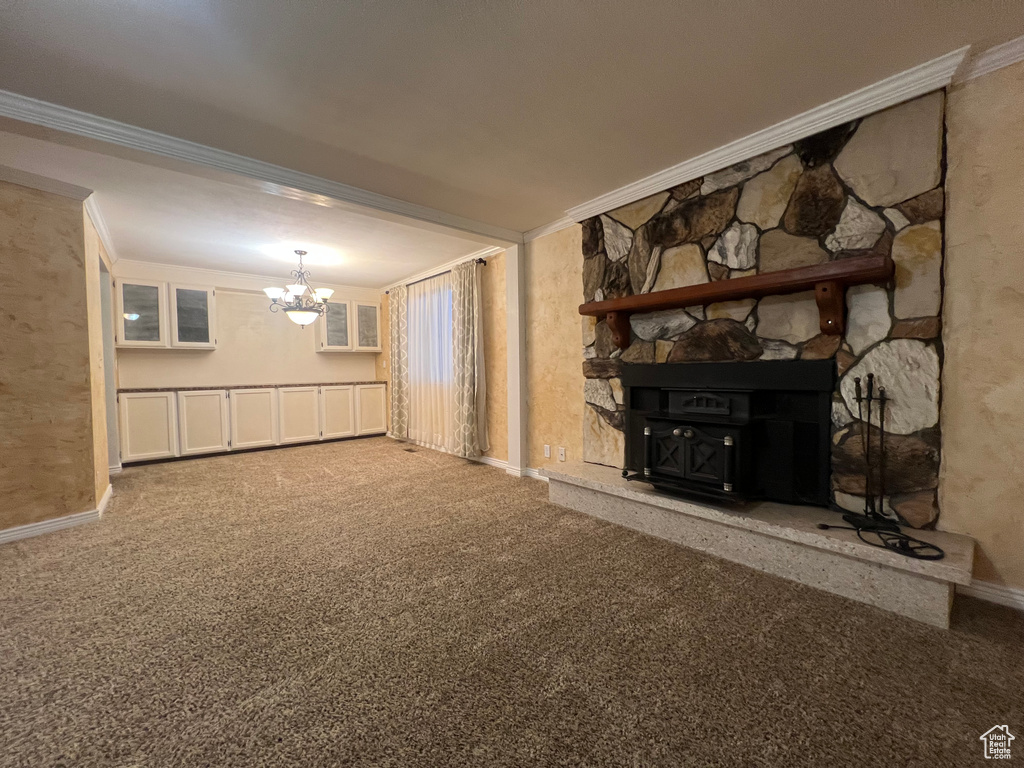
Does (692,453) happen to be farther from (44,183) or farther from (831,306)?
(44,183)

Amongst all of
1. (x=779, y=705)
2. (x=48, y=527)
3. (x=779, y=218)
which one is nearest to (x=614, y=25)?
(x=779, y=218)

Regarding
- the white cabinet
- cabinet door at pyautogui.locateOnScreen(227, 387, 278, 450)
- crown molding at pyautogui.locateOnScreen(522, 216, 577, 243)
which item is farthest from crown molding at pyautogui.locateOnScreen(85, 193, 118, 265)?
crown molding at pyautogui.locateOnScreen(522, 216, 577, 243)

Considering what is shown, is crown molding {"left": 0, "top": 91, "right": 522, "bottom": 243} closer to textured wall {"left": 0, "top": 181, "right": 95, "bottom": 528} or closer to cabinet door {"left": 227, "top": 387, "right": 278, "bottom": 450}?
textured wall {"left": 0, "top": 181, "right": 95, "bottom": 528}

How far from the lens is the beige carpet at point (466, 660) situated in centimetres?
115

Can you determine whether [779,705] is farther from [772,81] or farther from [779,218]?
[772,81]

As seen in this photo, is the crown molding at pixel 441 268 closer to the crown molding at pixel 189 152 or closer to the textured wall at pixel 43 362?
the crown molding at pixel 189 152

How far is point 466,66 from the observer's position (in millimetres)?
1729

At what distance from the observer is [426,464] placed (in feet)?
14.9

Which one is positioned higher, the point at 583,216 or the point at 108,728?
the point at 583,216

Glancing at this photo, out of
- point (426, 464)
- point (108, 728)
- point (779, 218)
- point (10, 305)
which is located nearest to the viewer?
point (108, 728)

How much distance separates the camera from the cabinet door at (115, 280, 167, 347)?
455 centimetres

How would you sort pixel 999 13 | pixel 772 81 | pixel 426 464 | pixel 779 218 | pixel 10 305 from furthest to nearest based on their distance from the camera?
pixel 426 464 → pixel 10 305 → pixel 779 218 → pixel 772 81 → pixel 999 13

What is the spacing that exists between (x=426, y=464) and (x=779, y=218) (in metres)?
3.77

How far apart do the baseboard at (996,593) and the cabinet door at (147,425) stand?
6.73 m
